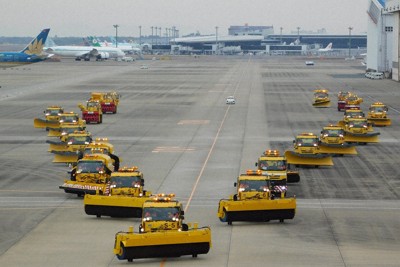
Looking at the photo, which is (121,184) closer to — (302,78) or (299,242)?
(299,242)

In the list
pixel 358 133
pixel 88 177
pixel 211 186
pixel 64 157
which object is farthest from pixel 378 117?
pixel 88 177

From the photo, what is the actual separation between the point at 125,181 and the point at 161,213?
807 centimetres

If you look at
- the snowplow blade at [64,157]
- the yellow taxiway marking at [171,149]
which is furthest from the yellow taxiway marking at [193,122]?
the snowplow blade at [64,157]

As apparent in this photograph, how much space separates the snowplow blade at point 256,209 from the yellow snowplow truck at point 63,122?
123ft

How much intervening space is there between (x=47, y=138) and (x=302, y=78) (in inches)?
4634

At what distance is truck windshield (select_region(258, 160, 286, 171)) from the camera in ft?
168

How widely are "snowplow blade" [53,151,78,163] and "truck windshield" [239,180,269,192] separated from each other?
20542mm

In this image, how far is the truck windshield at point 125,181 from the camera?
43.3 meters

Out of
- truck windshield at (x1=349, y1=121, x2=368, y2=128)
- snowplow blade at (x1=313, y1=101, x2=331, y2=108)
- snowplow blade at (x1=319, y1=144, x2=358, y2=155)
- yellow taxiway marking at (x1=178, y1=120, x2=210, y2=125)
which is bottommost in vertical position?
yellow taxiway marking at (x1=178, y1=120, x2=210, y2=125)

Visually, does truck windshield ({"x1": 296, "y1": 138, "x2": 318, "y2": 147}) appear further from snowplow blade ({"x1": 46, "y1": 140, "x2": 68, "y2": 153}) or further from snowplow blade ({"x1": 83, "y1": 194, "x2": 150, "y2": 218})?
snowplow blade ({"x1": 83, "y1": 194, "x2": 150, "y2": 218})

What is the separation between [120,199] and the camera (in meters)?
42.5

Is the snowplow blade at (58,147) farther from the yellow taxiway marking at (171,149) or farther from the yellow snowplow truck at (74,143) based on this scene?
the yellow taxiway marking at (171,149)

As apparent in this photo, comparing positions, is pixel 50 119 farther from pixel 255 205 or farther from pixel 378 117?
pixel 255 205

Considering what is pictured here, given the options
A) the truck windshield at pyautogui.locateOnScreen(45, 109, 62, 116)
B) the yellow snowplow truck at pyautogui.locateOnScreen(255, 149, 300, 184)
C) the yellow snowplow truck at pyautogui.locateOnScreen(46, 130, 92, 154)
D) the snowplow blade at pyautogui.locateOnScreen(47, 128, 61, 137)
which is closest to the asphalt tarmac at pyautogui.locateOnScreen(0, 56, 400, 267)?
the snowplow blade at pyautogui.locateOnScreen(47, 128, 61, 137)
